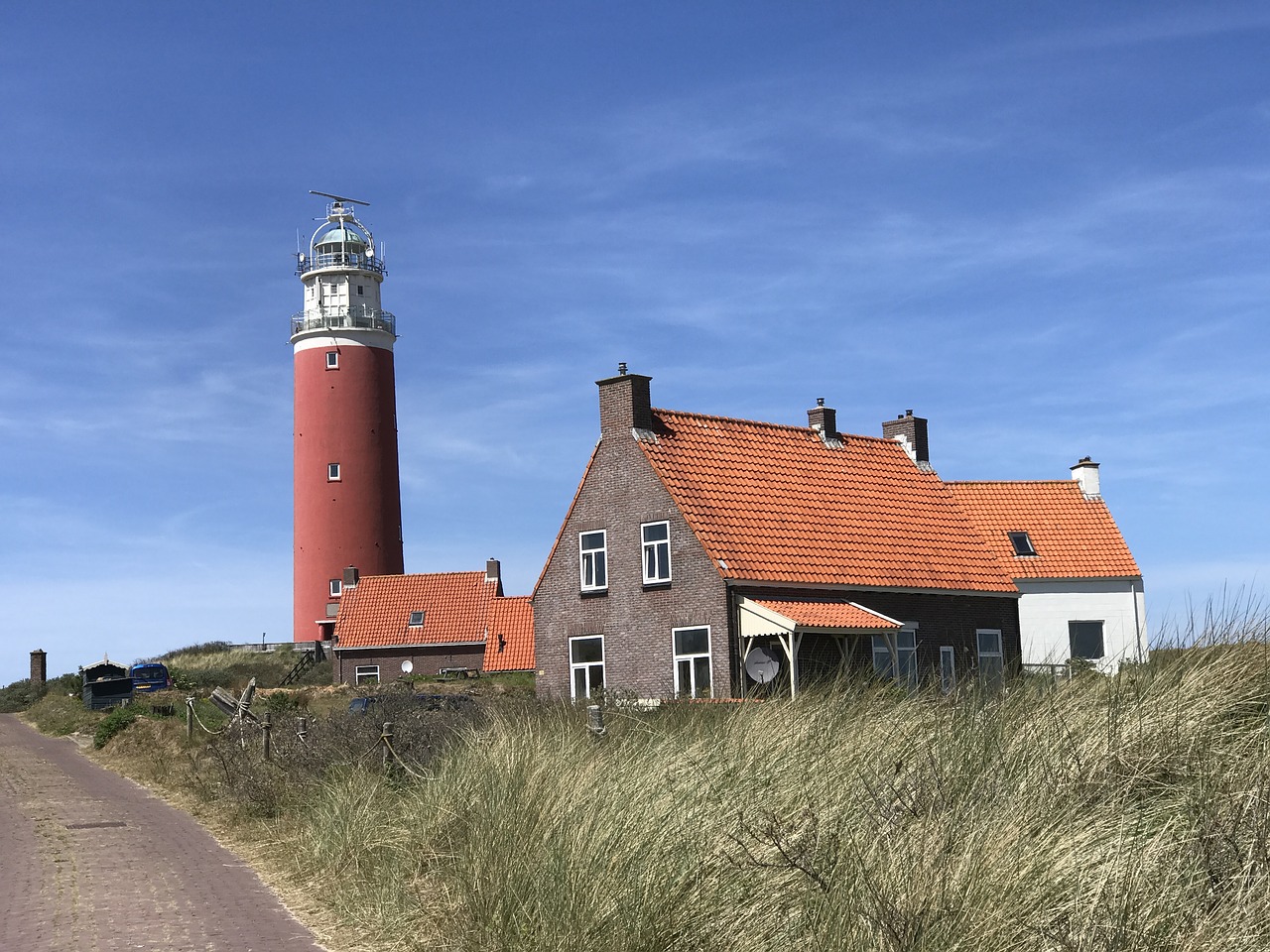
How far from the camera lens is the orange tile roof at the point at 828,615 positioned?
2644 centimetres

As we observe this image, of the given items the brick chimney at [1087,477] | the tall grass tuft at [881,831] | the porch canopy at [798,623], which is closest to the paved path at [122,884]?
the tall grass tuft at [881,831]

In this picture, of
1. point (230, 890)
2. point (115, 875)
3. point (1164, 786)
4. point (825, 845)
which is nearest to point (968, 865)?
point (825, 845)

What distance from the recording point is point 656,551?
1119 inches

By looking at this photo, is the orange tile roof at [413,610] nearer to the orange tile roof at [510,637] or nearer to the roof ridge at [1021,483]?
the orange tile roof at [510,637]

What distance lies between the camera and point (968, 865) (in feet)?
20.1

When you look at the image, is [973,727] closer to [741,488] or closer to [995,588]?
[741,488]

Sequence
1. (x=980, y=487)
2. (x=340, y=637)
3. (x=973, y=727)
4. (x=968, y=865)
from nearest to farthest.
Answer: (x=968, y=865), (x=973, y=727), (x=980, y=487), (x=340, y=637)

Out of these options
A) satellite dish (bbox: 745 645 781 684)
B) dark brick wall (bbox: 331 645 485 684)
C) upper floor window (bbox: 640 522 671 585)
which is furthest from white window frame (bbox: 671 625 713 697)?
dark brick wall (bbox: 331 645 485 684)

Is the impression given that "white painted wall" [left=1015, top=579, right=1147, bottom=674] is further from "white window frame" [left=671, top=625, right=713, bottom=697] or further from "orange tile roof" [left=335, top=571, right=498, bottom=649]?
"orange tile roof" [left=335, top=571, right=498, bottom=649]

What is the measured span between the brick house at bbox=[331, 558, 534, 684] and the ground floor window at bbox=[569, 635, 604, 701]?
70.6 feet

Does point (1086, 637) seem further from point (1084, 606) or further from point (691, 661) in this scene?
point (691, 661)

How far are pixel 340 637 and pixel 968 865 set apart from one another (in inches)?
1909

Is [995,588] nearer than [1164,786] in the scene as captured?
No

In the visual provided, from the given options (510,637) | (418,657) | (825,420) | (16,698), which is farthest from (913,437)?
(16,698)
